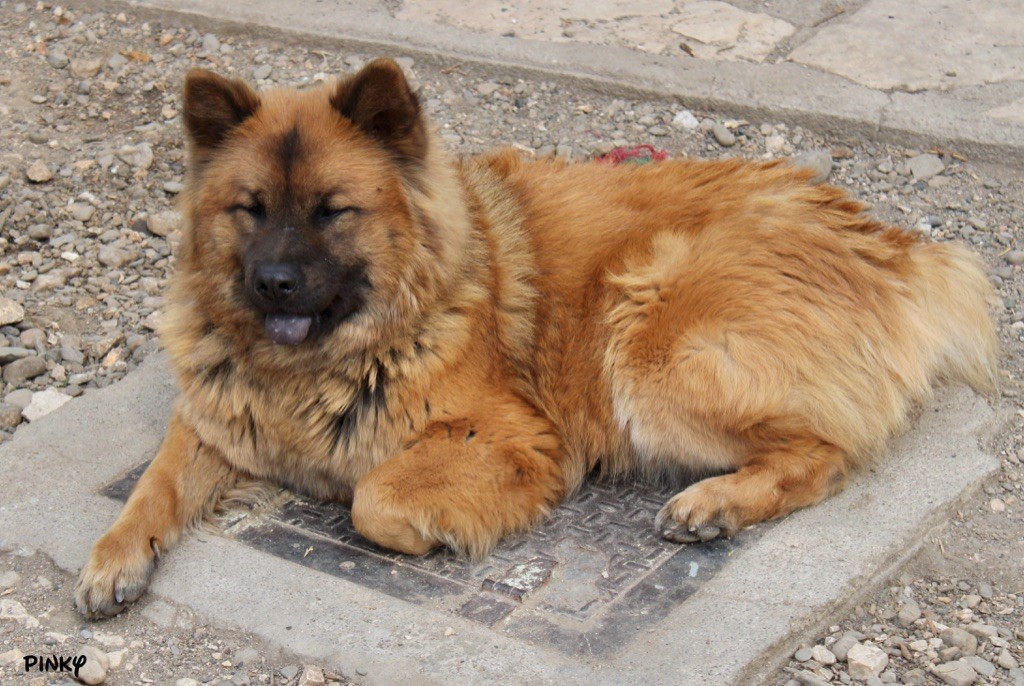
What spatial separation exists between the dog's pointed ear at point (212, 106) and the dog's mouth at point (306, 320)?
0.66m

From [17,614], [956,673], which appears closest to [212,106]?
[17,614]

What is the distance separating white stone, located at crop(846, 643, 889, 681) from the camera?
346 cm

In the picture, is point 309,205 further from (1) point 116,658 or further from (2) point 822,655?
(2) point 822,655

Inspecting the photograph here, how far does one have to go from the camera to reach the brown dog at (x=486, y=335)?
3920mm

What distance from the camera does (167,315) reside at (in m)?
4.34

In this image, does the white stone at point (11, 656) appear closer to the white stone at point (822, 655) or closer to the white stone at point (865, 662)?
the white stone at point (822, 655)

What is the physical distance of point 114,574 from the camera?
3730 millimetres

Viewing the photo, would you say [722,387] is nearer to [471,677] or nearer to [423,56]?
[471,677]

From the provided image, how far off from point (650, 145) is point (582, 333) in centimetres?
226

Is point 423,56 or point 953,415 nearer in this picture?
point 953,415

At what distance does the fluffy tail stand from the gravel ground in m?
0.21

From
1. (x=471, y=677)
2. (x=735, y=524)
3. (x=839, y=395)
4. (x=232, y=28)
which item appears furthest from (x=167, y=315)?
(x=232, y=28)

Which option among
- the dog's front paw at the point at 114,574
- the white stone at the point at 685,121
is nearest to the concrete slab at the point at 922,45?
the white stone at the point at 685,121

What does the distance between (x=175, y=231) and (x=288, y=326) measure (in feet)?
8.16
